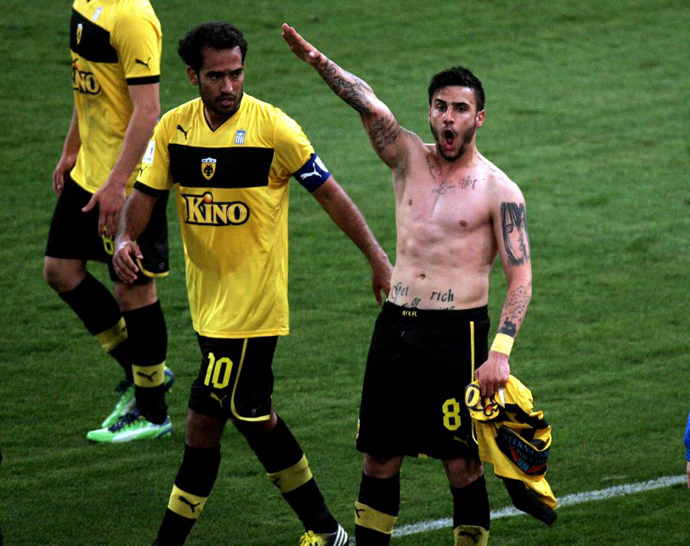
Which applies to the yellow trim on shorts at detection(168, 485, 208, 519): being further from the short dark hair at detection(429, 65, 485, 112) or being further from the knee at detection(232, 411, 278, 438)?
the short dark hair at detection(429, 65, 485, 112)

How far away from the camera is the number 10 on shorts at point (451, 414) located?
17.4 feet

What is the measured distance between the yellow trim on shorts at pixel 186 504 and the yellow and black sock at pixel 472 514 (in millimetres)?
1151

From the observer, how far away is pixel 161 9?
1652 centimetres

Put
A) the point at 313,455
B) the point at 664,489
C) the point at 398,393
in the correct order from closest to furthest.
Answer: the point at 398,393 → the point at 664,489 → the point at 313,455

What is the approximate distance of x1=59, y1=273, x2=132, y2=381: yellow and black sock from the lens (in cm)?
729

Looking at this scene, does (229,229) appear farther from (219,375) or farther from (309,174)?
(219,375)

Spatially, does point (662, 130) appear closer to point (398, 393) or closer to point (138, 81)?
point (138, 81)

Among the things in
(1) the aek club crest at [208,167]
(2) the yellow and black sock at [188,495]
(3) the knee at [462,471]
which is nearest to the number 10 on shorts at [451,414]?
(3) the knee at [462,471]

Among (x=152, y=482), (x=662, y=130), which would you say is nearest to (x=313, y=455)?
(x=152, y=482)

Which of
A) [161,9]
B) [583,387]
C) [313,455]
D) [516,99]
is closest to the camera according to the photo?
[313,455]

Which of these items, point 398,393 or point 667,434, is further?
point 667,434

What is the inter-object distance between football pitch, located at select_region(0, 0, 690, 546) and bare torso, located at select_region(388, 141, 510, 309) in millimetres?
1336

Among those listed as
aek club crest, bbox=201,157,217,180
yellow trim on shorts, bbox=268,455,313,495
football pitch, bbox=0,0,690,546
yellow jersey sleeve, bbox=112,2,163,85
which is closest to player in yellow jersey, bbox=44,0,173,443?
yellow jersey sleeve, bbox=112,2,163,85

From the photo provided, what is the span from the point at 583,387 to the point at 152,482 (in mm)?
2835
